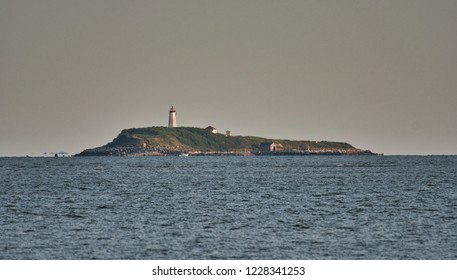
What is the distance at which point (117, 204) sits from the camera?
72875mm

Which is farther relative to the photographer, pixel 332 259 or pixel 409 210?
pixel 409 210

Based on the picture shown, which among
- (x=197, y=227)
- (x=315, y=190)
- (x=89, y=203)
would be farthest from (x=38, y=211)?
(x=315, y=190)

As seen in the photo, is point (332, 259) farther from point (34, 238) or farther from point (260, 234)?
point (34, 238)

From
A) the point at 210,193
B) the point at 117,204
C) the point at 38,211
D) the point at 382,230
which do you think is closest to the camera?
the point at 382,230

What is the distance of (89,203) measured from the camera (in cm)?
7419

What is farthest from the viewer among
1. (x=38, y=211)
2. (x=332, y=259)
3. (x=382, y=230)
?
(x=38, y=211)

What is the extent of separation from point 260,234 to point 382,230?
25.3 ft

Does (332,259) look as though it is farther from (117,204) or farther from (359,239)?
(117,204)
